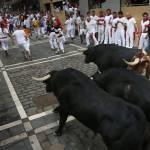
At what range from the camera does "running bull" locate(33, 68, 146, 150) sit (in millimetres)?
4379

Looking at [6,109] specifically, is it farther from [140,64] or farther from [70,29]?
[70,29]

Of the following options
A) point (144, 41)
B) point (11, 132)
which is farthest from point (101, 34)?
point (11, 132)

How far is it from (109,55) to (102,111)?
4.04 meters

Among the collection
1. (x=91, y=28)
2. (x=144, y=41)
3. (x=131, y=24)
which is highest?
(x=131, y=24)

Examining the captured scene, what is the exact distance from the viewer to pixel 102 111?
4.64 meters

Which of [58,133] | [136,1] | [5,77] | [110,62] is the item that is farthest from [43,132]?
[136,1]

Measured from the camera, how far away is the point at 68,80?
18.6 feet

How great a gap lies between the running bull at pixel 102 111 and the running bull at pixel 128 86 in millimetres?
639

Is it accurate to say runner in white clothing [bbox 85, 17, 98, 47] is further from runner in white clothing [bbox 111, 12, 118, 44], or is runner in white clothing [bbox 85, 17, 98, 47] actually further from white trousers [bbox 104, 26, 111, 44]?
runner in white clothing [bbox 111, 12, 118, 44]

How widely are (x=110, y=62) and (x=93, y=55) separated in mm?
706

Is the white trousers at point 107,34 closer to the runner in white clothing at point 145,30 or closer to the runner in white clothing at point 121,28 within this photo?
the runner in white clothing at point 121,28

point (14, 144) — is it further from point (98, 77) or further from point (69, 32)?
point (69, 32)

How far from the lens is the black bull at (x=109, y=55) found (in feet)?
26.7

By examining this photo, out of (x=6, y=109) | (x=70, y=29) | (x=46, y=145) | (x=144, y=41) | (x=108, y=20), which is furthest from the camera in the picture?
(x=70, y=29)
